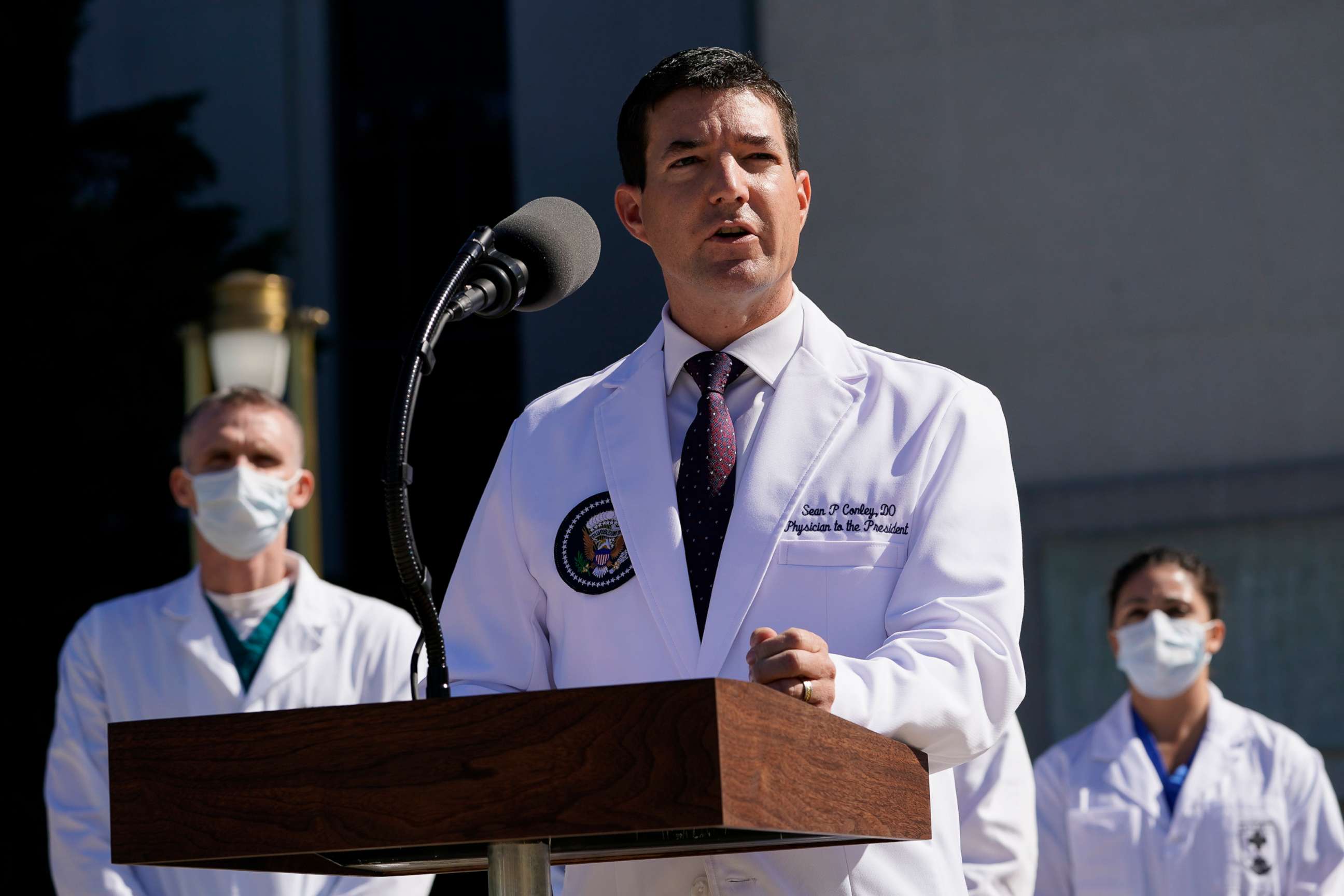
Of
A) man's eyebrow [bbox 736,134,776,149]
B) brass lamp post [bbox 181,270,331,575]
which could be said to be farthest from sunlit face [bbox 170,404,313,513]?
man's eyebrow [bbox 736,134,776,149]

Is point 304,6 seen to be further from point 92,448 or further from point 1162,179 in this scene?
point 1162,179

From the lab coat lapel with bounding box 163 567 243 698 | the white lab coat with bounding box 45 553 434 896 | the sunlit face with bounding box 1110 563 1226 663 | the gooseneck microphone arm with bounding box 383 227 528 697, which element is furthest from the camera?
the sunlit face with bounding box 1110 563 1226 663

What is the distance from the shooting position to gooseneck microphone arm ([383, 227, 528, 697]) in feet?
6.03

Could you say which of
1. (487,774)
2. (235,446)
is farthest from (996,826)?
(487,774)

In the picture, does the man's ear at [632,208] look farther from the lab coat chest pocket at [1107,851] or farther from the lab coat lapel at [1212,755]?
the lab coat lapel at [1212,755]

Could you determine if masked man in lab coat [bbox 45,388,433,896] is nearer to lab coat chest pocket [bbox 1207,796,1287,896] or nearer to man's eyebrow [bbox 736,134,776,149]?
man's eyebrow [bbox 736,134,776,149]

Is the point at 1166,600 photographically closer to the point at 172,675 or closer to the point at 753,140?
the point at 172,675

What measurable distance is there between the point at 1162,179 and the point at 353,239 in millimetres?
4686

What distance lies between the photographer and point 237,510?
4.66 meters

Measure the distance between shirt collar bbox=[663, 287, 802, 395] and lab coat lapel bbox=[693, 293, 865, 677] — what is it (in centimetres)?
1

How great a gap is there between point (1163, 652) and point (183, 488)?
3000 millimetres

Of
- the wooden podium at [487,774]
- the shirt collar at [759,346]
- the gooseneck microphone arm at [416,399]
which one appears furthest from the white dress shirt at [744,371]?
the wooden podium at [487,774]

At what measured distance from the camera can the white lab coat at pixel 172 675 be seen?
4.38m

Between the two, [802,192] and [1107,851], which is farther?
[1107,851]
